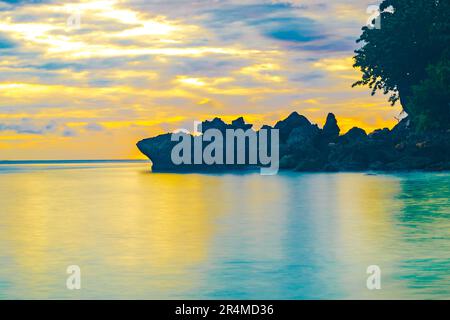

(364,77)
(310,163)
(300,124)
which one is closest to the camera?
(364,77)

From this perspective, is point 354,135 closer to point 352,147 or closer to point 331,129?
point 331,129

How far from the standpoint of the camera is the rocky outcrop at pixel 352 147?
68438mm

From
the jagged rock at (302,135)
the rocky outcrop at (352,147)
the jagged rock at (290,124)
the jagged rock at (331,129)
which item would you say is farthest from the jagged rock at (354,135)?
the jagged rock at (290,124)

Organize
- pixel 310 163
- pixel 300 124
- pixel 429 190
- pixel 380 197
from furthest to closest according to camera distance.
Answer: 1. pixel 300 124
2. pixel 310 163
3. pixel 429 190
4. pixel 380 197

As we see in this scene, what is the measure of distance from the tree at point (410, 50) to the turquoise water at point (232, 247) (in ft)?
76.9

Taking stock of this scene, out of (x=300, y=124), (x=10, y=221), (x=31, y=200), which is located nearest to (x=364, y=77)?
(x=300, y=124)

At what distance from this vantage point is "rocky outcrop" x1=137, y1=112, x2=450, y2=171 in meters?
68.4

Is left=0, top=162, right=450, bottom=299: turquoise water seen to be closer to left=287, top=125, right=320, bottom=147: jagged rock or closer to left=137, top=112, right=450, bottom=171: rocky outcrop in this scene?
left=137, top=112, right=450, bottom=171: rocky outcrop

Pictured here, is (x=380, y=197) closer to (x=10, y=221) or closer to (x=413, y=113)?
(x=10, y=221)

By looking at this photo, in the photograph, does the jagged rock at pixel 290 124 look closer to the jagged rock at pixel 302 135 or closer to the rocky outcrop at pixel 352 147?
the rocky outcrop at pixel 352 147

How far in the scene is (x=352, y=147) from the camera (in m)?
75.9
